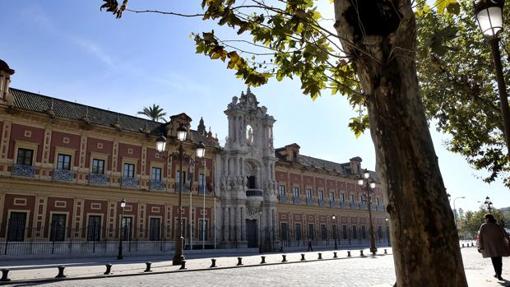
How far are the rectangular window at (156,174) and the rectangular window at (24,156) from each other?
8.75m

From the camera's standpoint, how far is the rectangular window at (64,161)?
26.1 metres

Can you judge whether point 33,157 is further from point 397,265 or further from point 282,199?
point 397,265

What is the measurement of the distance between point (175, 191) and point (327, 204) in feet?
73.3

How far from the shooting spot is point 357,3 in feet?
10.2

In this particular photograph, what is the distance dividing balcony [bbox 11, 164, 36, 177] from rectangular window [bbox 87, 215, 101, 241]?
15.8 feet

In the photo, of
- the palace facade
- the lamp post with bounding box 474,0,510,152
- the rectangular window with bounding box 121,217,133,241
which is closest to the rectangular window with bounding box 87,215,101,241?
the palace facade

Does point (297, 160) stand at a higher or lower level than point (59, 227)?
higher

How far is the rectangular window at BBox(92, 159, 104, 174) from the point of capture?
27.6 metres

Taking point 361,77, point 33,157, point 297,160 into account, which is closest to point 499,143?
point 361,77

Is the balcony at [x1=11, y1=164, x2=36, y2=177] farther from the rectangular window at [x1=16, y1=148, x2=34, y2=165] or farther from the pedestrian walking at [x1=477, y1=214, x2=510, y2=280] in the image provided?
the pedestrian walking at [x1=477, y1=214, x2=510, y2=280]

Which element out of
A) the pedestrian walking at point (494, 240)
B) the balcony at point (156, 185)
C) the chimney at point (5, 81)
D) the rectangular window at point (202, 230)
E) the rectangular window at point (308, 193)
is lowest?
the pedestrian walking at point (494, 240)

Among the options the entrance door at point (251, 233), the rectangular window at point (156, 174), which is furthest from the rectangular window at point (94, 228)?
the entrance door at point (251, 233)

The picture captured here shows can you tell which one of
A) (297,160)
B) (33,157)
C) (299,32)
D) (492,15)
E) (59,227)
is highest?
(297,160)

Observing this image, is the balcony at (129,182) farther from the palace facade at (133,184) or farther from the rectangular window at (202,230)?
the rectangular window at (202,230)
